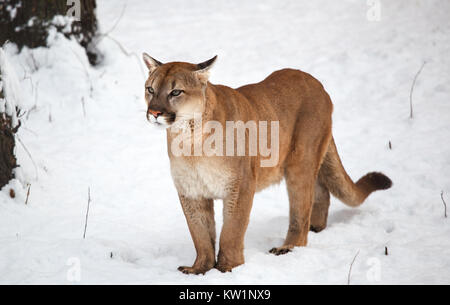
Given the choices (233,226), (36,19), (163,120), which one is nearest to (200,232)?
(233,226)

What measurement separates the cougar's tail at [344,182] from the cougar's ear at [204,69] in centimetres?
169

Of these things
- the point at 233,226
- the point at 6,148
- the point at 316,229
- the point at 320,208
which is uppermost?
the point at 6,148

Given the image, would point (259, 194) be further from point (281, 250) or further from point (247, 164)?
point (247, 164)

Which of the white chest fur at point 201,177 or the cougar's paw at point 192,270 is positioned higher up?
the white chest fur at point 201,177

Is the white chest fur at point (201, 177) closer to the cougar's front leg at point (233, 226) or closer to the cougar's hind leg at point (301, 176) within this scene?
the cougar's front leg at point (233, 226)

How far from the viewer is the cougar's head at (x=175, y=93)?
12.5 ft

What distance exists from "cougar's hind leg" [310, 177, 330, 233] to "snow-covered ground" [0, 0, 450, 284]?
0.14 metres

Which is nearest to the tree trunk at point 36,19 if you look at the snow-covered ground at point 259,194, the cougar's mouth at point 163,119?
the snow-covered ground at point 259,194

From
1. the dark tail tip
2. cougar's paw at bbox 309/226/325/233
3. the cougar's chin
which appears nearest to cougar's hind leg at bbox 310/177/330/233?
cougar's paw at bbox 309/226/325/233

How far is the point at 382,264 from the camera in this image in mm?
4027

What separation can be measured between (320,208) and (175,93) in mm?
2110

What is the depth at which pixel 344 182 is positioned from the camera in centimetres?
510
